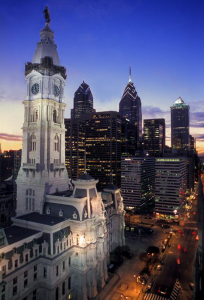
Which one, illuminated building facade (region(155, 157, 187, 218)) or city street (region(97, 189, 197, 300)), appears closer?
city street (region(97, 189, 197, 300))

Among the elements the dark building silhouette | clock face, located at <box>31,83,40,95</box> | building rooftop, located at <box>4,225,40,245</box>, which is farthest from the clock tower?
the dark building silhouette

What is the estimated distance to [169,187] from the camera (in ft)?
449

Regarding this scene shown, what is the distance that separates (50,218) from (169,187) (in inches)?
3836

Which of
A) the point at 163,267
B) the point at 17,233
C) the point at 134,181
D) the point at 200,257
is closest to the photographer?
the point at 200,257

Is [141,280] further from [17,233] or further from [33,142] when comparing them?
[33,142]

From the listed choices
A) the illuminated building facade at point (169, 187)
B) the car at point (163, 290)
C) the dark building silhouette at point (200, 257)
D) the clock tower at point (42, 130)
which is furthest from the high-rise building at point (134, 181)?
the dark building silhouette at point (200, 257)

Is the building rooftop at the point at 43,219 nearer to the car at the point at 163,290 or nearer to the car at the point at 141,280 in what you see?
the car at the point at 141,280

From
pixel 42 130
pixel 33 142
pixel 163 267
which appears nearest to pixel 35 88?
pixel 42 130

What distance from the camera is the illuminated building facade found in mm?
134087

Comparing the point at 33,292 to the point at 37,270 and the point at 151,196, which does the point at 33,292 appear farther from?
the point at 151,196

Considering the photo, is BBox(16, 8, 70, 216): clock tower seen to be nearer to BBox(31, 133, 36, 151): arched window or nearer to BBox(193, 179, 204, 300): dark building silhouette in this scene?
BBox(31, 133, 36, 151): arched window

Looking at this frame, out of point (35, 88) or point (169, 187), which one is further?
point (169, 187)

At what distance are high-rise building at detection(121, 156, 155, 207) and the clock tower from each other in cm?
8754

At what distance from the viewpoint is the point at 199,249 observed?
39.9m
